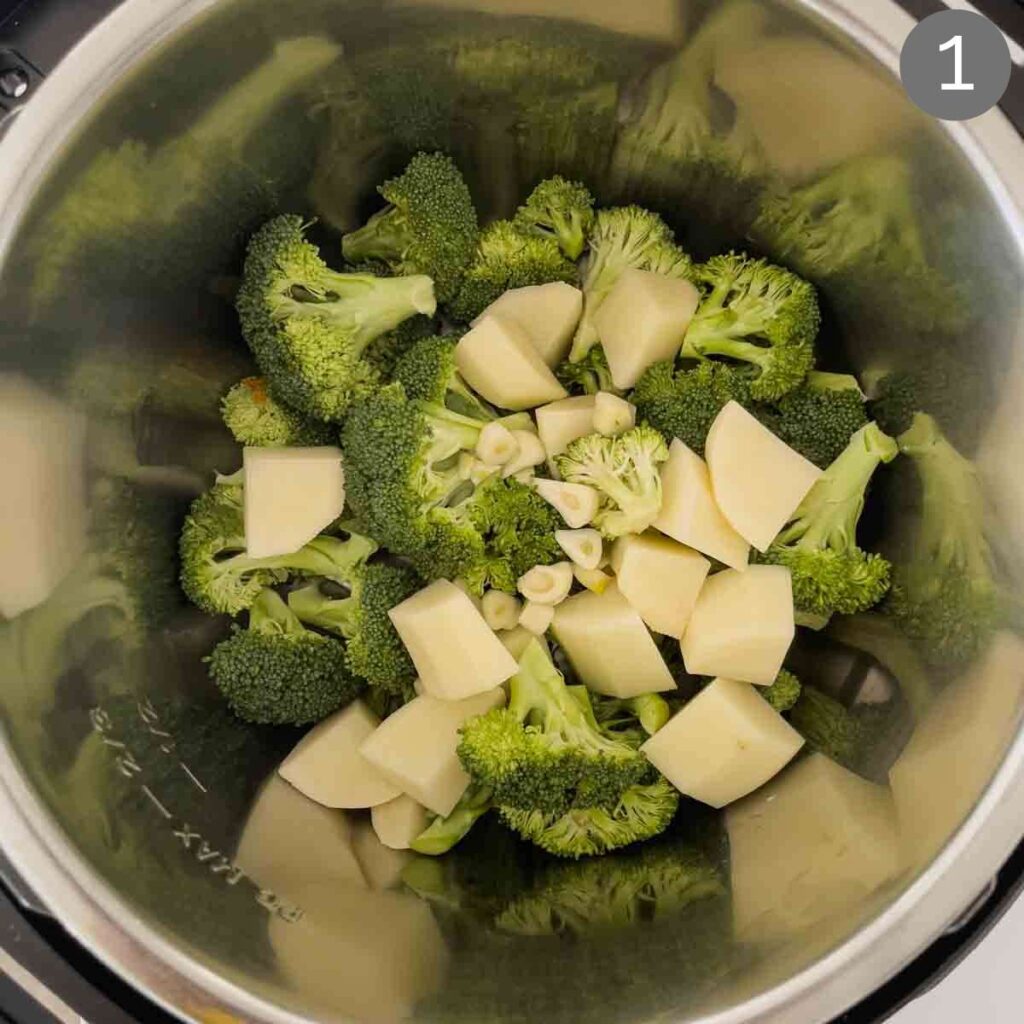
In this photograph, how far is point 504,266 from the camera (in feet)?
4.26

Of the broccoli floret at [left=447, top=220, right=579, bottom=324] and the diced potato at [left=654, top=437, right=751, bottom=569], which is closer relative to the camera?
the diced potato at [left=654, top=437, right=751, bottom=569]

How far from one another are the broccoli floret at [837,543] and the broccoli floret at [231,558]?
0.49 meters

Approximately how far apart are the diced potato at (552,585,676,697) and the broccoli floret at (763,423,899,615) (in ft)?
0.58

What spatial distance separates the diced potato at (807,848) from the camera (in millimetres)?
1087

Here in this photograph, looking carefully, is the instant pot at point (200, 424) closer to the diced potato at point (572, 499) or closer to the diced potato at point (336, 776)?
the diced potato at point (336, 776)

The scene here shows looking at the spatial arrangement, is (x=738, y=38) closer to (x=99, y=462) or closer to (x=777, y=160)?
(x=777, y=160)

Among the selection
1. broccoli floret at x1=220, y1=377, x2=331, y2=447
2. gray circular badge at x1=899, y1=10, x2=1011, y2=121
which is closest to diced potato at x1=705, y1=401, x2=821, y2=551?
gray circular badge at x1=899, y1=10, x2=1011, y2=121

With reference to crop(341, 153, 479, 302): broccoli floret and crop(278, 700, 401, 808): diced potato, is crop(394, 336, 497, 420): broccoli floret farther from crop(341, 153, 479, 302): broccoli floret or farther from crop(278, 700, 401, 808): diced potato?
crop(278, 700, 401, 808): diced potato

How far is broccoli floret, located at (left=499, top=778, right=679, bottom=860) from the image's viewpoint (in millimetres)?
1237

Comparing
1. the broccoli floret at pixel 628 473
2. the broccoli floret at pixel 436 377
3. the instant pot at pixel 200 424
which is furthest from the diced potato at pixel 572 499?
the instant pot at pixel 200 424

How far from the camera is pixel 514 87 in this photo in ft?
3.93

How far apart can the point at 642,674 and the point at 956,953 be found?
16.1 inches

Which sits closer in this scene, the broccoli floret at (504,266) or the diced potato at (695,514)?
the diced potato at (695,514)

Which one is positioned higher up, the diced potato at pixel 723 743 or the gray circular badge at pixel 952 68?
the gray circular badge at pixel 952 68
